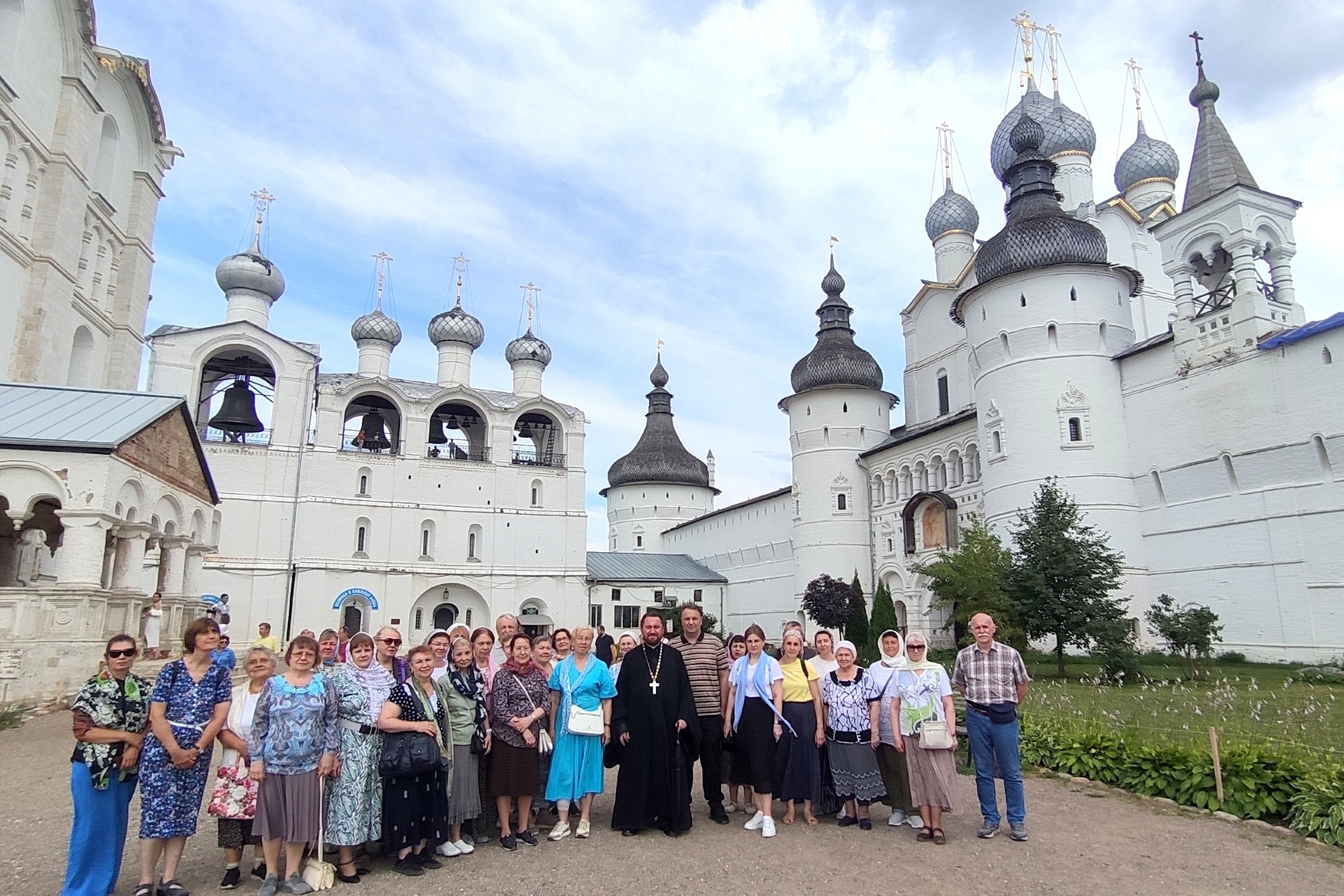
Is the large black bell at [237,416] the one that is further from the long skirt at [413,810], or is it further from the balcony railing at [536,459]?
the long skirt at [413,810]

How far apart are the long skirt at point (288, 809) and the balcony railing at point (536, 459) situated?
31.0 m

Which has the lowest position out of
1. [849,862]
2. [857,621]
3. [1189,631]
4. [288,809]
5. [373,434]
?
[849,862]

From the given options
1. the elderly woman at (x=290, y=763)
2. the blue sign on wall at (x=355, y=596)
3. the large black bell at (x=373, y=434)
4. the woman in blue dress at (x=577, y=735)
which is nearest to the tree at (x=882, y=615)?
the woman in blue dress at (x=577, y=735)

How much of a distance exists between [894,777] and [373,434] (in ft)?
105

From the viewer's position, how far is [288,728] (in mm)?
4805

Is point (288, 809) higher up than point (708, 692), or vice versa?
point (708, 692)

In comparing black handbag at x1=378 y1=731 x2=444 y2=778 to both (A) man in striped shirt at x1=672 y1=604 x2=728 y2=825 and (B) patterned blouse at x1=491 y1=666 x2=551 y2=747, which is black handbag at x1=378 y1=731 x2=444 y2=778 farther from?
(A) man in striped shirt at x1=672 y1=604 x2=728 y2=825

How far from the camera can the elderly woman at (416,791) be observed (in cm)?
510

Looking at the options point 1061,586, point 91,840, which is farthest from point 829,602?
point 91,840

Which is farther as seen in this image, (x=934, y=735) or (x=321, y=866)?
(x=934, y=735)

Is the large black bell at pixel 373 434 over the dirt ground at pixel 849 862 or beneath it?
over

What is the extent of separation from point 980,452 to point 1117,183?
16.3m

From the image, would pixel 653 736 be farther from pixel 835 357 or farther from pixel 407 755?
pixel 835 357

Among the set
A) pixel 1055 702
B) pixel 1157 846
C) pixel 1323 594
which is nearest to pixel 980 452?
pixel 1323 594
